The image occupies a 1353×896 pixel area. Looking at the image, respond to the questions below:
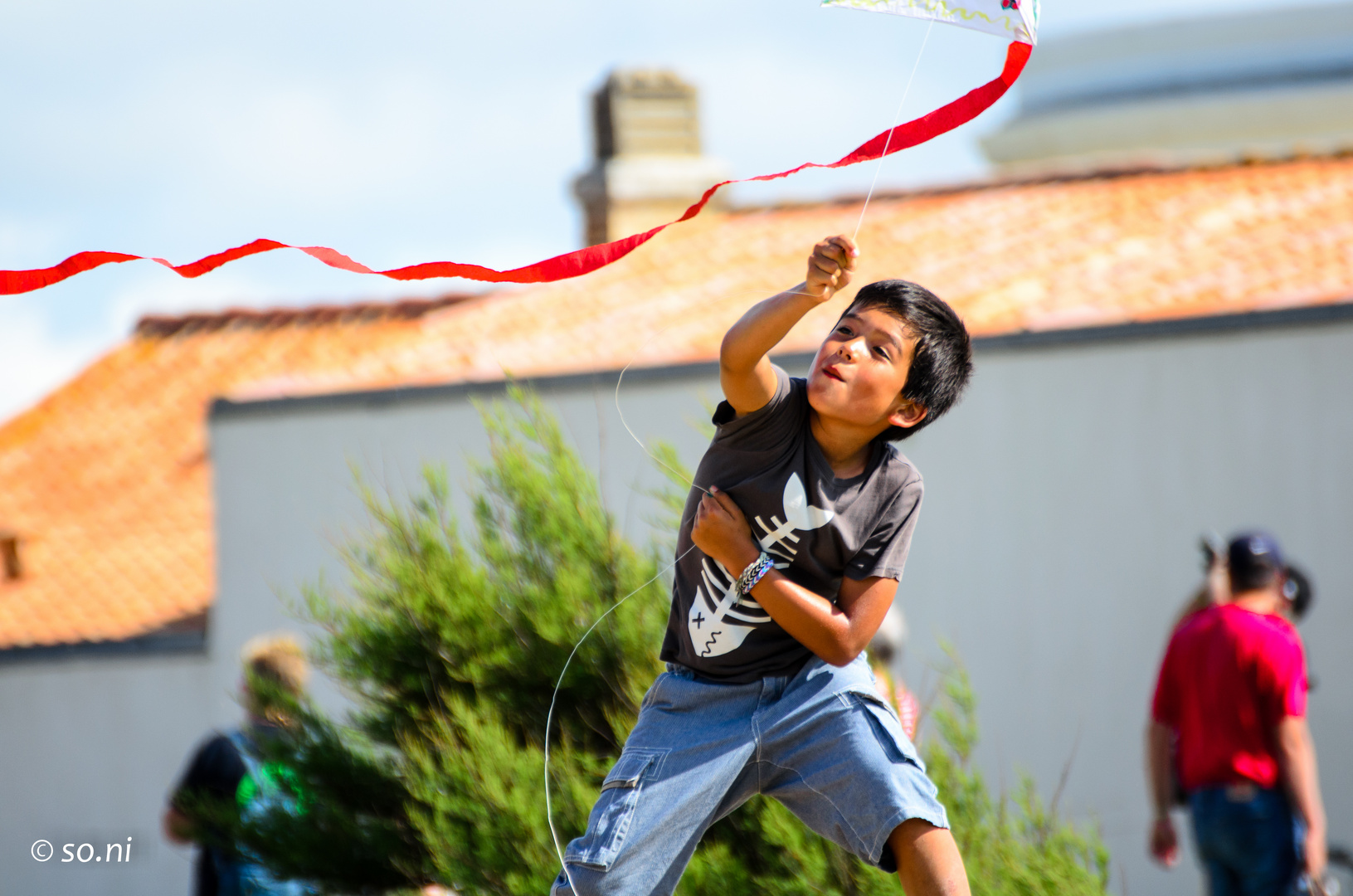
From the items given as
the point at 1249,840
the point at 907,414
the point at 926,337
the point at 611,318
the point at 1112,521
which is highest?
the point at 926,337

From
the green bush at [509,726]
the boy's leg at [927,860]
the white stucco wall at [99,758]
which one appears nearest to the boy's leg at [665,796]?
the boy's leg at [927,860]

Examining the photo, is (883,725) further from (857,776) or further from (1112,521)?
(1112,521)

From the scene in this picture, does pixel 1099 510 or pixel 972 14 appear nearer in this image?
pixel 972 14

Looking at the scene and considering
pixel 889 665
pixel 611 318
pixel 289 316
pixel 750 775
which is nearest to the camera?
pixel 750 775

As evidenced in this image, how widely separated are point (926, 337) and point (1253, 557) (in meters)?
2.74

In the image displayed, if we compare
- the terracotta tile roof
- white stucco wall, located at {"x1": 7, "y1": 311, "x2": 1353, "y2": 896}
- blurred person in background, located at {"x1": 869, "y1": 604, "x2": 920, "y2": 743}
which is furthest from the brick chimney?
blurred person in background, located at {"x1": 869, "y1": 604, "x2": 920, "y2": 743}

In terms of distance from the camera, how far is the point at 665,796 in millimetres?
2371

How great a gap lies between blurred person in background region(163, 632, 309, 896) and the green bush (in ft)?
0.38

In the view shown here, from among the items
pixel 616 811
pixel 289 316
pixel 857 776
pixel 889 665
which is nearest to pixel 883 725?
pixel 857 776

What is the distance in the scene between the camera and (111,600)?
10820 millimetres

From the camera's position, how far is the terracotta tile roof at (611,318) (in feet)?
29.5

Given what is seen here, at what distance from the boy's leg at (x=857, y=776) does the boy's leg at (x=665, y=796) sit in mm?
57

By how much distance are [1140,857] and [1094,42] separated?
14481 millimetres

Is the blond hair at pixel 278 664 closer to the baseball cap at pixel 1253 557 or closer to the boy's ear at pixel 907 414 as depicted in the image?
the boy's ear at pixel 907 414
